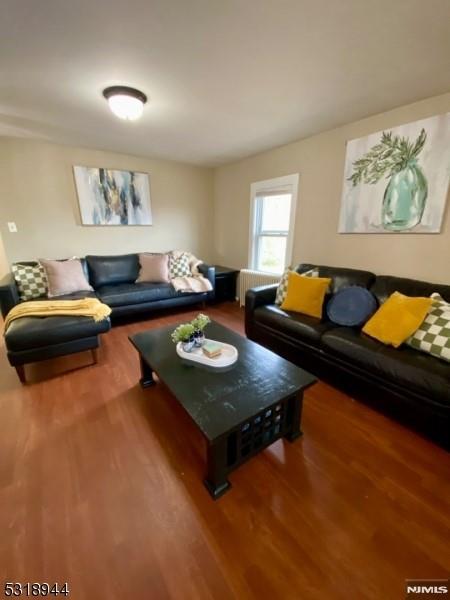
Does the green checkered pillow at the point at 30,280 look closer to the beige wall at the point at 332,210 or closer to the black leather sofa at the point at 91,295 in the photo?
the black leather sofa at the point at 91,295

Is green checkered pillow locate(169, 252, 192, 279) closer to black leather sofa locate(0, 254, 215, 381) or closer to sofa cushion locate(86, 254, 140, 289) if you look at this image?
black leather sofa locate(0, 254, 215, 381)

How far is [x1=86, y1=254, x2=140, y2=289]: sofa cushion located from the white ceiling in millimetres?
1519

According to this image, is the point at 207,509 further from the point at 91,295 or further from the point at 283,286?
the point at 91,295

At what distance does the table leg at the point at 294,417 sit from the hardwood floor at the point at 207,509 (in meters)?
0.05

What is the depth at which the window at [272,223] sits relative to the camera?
10.3 ft

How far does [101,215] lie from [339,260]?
126 inches

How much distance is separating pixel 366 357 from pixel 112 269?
10.4 feet

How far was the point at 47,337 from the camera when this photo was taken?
198 centimetres

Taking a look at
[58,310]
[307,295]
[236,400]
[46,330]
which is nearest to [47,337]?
[46,330]

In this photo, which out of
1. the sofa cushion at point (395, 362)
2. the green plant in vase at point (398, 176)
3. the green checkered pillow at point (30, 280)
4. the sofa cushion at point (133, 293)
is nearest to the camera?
the sofa cushion at point (395, 362)

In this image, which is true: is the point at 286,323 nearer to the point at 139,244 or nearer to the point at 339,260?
the point at 339,260

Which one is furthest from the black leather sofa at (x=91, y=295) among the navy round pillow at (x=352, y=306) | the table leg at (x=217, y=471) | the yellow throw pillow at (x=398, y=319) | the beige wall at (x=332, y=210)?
the yellow throw pillow at (x=398, y=319)

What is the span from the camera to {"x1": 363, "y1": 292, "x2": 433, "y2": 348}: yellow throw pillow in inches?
65.7

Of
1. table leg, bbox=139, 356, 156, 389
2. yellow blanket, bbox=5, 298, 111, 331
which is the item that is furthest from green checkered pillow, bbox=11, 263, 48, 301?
table leg, bbox=139, 356, 156, 389
